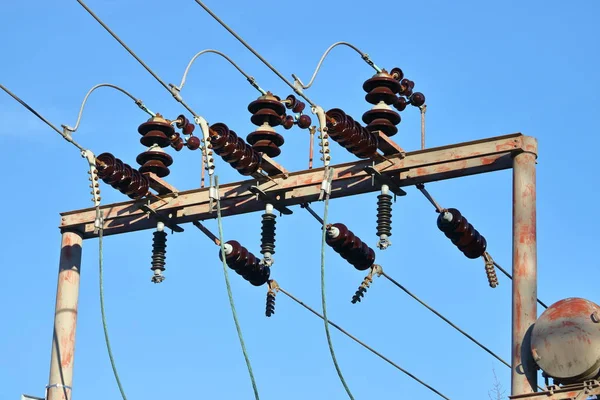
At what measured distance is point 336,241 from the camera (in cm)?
1727

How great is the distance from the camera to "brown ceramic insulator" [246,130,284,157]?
17141mm

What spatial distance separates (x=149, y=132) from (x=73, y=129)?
108 cm

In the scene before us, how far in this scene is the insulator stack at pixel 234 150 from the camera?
16594mm

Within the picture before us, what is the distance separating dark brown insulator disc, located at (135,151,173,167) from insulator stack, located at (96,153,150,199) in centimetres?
51

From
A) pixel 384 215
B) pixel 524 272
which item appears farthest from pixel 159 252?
pixel 524 272

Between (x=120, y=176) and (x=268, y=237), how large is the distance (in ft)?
5.63

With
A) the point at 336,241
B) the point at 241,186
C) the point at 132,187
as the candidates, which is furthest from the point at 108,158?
the point at 336,241

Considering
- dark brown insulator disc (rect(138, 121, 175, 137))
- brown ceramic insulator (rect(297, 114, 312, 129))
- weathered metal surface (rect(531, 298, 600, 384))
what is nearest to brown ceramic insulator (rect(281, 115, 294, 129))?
brown ceramic insulator (rect(297, 114, 312, 129))

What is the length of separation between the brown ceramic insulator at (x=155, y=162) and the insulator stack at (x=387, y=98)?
7.83ft

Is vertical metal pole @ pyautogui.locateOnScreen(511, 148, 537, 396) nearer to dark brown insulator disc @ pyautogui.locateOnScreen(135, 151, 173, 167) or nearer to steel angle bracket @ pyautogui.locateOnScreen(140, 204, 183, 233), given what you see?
steel angle bracket @ pyautogui.locateOnScreen(140, 204, 183, 233)

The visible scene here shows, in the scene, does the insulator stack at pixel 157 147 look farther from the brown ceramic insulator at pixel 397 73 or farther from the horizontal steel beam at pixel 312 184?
the brown ceramic insulator at pixel 397 73

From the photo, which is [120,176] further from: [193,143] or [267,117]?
[267,117]

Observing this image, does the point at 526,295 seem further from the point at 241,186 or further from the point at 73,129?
the point at 73,129

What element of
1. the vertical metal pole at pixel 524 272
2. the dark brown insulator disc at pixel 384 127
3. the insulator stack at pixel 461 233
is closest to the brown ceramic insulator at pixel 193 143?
the dark brown insulator disc at pixel 384 127
